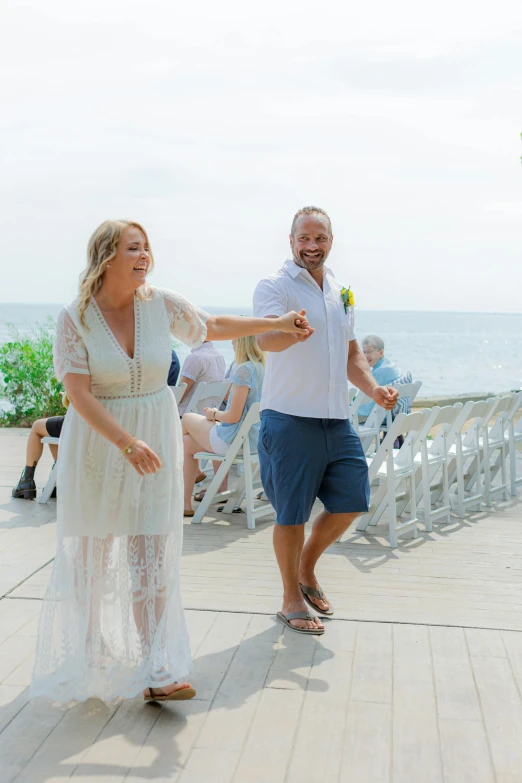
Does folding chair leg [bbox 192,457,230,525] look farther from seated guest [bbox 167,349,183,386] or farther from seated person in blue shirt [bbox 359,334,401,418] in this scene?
seated person in blue shirt [bbox 359,334,401,418]

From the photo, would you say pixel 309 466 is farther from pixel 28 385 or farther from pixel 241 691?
pixel 28 385

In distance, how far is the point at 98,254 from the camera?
3281mm

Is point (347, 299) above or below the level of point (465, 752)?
above

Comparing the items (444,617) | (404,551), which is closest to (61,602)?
(444,617)

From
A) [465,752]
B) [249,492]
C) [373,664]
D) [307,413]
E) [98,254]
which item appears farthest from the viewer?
[249,492]

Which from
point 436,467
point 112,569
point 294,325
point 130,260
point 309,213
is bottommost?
point 436,467

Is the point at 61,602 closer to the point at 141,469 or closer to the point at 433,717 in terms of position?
the point at 141,469

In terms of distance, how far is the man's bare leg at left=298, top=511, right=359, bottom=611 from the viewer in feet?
14.4

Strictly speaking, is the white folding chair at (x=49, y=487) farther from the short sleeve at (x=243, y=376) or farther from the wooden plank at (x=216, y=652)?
the wooden plank at (x=216, y=652)

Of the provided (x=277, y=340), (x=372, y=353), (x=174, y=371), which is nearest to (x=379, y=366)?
(x=372, y=353)

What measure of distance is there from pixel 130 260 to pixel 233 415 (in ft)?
11.0

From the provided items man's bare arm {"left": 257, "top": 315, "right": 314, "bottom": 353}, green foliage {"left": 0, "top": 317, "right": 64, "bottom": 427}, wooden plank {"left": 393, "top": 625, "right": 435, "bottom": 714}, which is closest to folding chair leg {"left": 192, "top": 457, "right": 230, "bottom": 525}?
wooden plank {"left": 393, "top": 625, "right": 435, "bottom": 714}

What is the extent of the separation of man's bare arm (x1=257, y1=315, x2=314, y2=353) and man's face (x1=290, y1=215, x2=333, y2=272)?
0.49 metres

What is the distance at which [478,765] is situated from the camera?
2.97 metres
